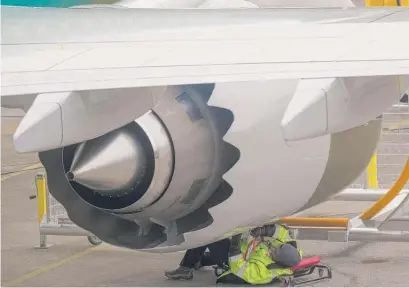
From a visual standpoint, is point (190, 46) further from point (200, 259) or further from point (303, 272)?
point (200, 259)

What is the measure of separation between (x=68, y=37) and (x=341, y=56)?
1966mm

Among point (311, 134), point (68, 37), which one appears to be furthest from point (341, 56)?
point (68, 37)

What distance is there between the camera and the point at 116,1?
28.1ft

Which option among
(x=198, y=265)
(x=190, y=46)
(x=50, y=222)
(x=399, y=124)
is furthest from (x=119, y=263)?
(x=399, y=124)

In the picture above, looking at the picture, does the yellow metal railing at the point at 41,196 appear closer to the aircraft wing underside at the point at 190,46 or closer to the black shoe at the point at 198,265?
the black shoe at the point at 198,265

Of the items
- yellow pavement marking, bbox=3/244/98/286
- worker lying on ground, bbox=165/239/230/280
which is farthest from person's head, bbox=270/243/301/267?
yellow pavement marking, bbox=3/244/98/286

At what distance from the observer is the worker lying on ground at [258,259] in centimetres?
1020

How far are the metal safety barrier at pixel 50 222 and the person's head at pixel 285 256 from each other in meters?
2.82

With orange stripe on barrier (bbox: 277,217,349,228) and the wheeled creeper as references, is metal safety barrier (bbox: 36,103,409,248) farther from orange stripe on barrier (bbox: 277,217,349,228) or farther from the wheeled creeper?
the wheeled creeper

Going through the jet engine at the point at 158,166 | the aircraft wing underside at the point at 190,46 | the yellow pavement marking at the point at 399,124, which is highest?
the aircraft wing underside at the point at 190,46

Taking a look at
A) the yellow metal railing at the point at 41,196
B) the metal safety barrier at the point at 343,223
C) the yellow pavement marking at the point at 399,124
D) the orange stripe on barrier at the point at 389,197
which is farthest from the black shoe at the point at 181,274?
the yellow pavement marking at the point at 399,124

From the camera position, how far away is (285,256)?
10312mm

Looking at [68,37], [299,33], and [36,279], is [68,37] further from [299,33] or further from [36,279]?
[36,279]

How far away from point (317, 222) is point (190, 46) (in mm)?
6201
